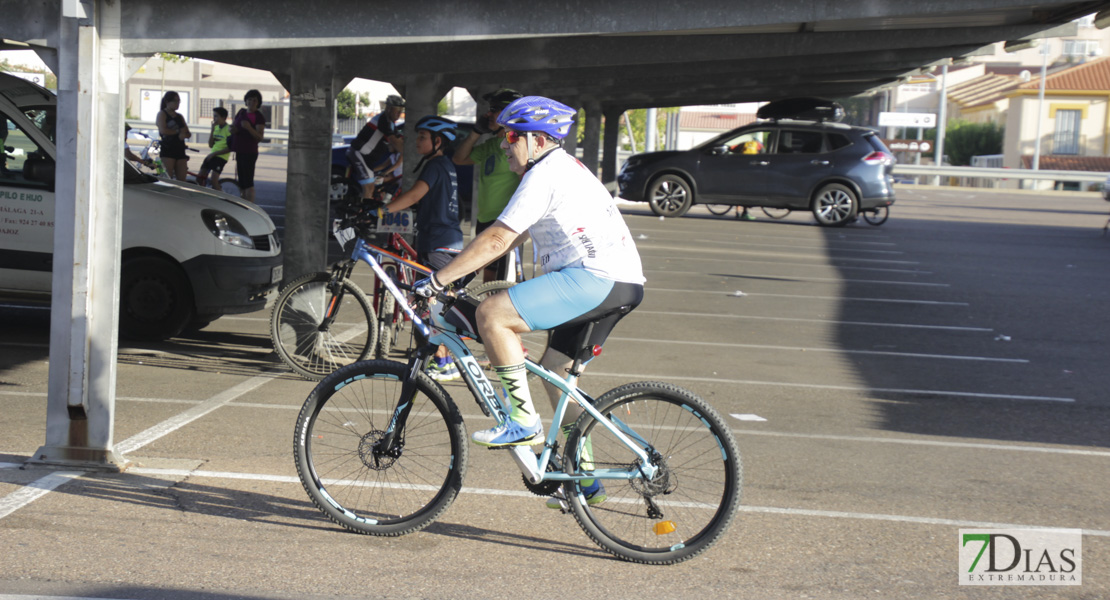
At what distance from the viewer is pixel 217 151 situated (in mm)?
18812

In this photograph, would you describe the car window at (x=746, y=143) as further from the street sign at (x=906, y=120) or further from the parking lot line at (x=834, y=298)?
the street sign at (x=906, y=120)

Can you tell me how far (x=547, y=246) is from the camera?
457cm

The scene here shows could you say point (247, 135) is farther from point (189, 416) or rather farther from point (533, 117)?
point (533, 117)

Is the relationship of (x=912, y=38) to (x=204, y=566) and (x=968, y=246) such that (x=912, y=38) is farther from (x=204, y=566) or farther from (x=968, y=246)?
(x=204, y=566)

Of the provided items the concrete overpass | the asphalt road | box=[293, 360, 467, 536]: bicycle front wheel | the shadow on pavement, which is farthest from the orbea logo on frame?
the concrete overpass

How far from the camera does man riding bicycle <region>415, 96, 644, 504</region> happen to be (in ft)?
14.4

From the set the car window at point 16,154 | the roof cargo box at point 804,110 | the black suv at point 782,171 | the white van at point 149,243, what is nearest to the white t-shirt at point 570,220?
the white van at point 149,243

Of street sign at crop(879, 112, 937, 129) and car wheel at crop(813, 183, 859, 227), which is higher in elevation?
street sign at crop(879, 112, 937, 129)

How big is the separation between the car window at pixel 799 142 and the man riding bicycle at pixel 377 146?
946cm

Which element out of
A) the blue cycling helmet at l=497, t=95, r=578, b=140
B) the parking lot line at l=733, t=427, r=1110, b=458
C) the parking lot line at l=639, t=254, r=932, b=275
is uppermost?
the blue cycling helmet at l=497, t=95, r=578, b=140

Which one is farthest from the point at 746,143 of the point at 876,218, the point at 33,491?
the point at 33,491

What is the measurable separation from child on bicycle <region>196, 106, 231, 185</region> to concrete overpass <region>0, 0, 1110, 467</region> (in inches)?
290

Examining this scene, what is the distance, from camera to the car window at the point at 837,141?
2289 centimetres

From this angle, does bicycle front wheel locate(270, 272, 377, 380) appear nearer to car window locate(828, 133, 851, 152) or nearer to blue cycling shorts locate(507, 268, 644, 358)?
blue cycling shorts locate(507, 268, 644, 358)
